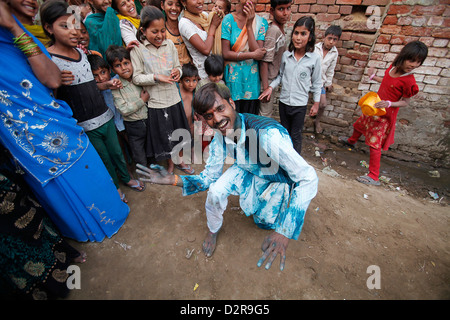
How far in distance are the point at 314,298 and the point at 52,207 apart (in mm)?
2321

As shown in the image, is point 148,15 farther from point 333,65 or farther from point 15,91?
point 333,65

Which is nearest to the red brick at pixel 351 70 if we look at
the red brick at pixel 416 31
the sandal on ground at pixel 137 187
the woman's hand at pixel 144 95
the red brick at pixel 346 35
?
the red brick at pixel 346 35

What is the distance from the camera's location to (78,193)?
187 cm

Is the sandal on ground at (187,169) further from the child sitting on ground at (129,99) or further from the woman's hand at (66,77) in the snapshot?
the woman's hand at (66,77)

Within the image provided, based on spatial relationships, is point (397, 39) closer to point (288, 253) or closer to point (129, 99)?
point (288, 253)

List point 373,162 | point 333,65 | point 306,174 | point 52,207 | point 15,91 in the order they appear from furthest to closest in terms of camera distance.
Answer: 1. point 333,65
2. point 373,162
3. point 52,207
4. point 306,174
5. point 15,91

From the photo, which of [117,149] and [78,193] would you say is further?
[117,149]

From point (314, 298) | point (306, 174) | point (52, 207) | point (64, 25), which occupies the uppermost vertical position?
point (64, 25)

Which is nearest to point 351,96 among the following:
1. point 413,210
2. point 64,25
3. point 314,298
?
point 413,210

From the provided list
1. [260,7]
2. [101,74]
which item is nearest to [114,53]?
[101,74]

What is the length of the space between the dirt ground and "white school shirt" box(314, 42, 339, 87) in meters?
1.97

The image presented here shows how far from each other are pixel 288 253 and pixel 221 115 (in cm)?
144

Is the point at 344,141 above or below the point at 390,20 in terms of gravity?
below

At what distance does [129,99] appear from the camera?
2414 millimetres
